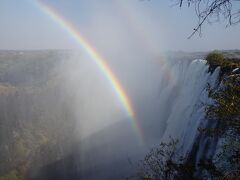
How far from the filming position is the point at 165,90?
142ft

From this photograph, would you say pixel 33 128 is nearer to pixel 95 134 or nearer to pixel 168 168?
pixel 95 134

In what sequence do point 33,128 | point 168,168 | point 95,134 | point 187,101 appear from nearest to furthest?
point 168,168 → point 187,101 → point 95,134 → point 33,128

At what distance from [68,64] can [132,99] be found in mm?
51350

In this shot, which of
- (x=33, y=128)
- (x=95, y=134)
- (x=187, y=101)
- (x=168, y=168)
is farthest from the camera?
(x=33, y=128)

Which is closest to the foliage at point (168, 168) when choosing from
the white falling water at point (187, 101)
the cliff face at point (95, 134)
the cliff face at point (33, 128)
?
the cliff face at point (95, 134)

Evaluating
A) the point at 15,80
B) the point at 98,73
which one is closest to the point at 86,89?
the point at 98,73

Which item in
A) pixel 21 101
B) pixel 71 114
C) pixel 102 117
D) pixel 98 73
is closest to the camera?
pixel 102 117

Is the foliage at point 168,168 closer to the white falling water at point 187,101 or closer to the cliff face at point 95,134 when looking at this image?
the cliff face at point 95,134

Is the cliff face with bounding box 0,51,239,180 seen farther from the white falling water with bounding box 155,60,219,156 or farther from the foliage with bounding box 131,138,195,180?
the foliage with bounding box 131,138,195,180

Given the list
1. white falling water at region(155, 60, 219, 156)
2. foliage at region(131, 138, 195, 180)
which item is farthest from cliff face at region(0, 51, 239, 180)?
foliage at region(131, 138, 195, 180)

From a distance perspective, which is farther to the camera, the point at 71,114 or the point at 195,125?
the point at 71,114

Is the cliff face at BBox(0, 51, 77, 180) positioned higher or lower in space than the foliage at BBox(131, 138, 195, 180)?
higher

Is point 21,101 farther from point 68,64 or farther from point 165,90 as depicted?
point 165,90

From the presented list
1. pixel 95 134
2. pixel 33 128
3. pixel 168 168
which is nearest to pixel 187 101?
pixel 168 168
